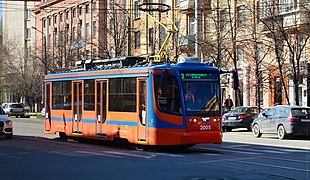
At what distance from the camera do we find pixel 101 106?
21.7 m

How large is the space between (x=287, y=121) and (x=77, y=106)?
9.46 m

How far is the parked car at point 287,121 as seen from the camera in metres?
26.0

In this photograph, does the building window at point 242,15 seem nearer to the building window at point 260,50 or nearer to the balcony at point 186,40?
the building window at point 260,50

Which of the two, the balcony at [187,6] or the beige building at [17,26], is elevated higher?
the beige building at [17,26]

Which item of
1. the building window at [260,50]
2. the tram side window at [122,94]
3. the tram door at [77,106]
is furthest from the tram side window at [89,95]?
the building window at [260,50]

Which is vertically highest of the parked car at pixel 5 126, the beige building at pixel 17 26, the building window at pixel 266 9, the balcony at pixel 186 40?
the beige building at pixel 17 26

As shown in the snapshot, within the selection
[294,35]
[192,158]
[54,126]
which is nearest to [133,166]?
[192,158]

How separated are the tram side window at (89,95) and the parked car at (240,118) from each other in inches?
502

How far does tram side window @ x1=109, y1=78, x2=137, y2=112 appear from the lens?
19.9 meters

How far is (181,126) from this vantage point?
18.4 m

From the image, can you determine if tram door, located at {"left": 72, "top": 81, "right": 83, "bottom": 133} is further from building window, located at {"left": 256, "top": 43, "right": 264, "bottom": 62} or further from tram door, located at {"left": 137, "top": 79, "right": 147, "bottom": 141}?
building window, located at {"left": 256, "top": 43, "right": 264, "bottom": 62}

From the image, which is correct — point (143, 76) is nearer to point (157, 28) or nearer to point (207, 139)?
point (207, 139)

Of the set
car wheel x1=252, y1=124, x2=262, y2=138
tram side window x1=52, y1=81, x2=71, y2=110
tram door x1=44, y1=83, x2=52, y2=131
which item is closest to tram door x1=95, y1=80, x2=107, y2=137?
tram side window x1=52, y1=81, x2=71, y2=110

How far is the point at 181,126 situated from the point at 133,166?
12.3ft
